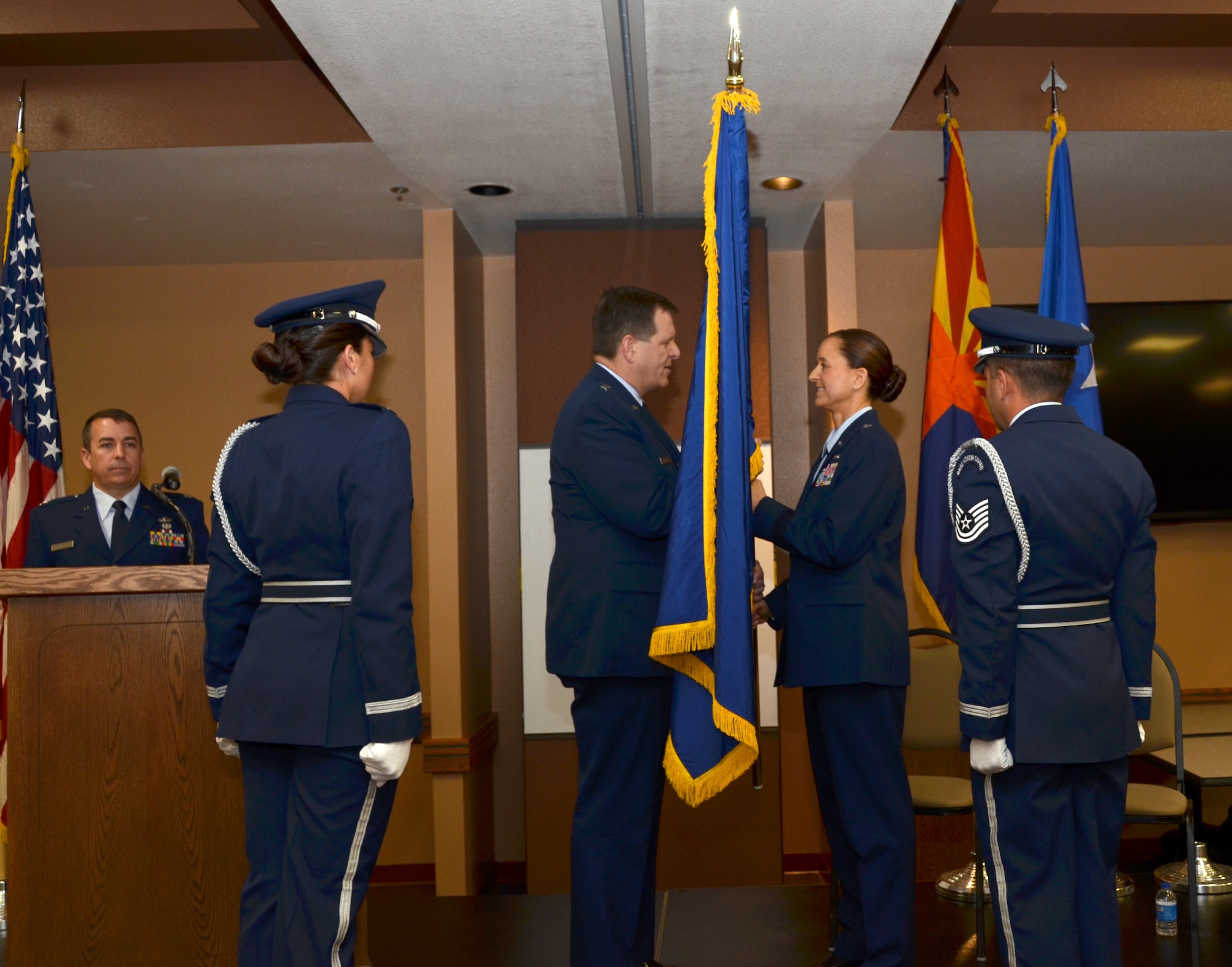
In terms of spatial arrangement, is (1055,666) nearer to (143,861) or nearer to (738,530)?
(738,530)

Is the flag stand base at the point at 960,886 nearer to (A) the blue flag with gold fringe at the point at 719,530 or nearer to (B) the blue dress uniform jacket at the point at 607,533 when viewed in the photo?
(A) the blue flag with gold fringe at the point at 719,530

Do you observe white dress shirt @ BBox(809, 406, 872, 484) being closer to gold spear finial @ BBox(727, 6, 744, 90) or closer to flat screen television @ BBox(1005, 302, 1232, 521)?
gold spear finial @ BBox(727, 6, 744, 90)

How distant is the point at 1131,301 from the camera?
16.0 feet

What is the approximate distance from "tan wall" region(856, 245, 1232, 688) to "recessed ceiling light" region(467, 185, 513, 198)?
1.76 m

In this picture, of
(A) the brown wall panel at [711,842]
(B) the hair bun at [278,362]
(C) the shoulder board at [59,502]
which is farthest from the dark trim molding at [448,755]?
(B) the hair bun at [278,362]

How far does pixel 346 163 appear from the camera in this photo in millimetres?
3793

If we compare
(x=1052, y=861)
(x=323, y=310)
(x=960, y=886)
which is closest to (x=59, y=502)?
(x=323, y=310)

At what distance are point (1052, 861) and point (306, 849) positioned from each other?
1.47 metres

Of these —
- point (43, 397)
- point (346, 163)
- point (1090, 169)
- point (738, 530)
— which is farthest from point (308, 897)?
point (1090, 169)

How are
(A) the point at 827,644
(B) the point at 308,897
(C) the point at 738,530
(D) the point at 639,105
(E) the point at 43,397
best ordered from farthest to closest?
(E) the point at 43,397 < (D) the point at 639,105 < (A) the point at 827,644 < (C) the point at 738,530 < (B) the point at 308,897

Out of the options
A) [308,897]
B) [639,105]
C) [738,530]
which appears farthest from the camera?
[639,105]

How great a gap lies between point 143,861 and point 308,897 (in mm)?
866

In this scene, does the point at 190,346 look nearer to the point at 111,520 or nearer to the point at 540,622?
the point at 111,520

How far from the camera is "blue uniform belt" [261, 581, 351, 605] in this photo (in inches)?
81.0
